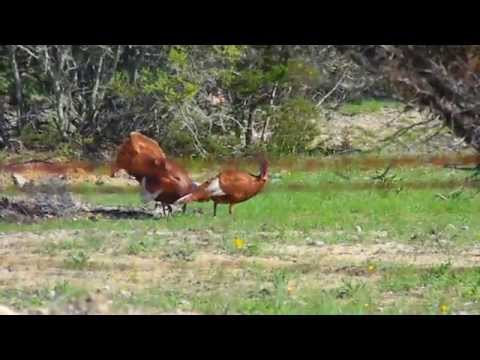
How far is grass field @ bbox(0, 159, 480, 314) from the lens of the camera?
4.31 metres

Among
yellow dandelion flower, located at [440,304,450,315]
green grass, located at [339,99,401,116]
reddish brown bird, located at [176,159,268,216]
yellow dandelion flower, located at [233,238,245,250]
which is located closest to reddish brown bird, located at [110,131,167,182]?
reddish brown bird, located at [176,159,268,216]

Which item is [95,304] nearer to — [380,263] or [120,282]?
[120,282]

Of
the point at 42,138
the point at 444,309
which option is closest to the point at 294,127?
the point at 42,138

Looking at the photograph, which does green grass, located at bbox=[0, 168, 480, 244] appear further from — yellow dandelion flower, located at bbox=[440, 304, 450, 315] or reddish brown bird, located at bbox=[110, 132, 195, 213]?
yellow dandelion flower, located at bbox=[440, 304, 450, 315]

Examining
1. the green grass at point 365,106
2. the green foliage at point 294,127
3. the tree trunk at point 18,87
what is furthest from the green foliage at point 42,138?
the green grass at point 365,106

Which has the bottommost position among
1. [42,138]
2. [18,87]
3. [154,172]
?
[42,138]

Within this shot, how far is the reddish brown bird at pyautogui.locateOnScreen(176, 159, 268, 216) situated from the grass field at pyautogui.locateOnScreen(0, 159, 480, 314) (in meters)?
0.13

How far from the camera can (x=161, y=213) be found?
702cm

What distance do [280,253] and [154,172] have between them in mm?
1793

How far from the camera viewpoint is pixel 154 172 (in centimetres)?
715

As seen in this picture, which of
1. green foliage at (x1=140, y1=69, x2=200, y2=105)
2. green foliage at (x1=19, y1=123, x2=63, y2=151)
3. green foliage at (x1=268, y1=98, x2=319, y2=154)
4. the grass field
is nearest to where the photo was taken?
the grass field

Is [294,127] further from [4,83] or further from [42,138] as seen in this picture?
[4,83]

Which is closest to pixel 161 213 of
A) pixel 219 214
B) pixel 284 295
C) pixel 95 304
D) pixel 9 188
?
pixel 219 214

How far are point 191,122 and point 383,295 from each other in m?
4.66
